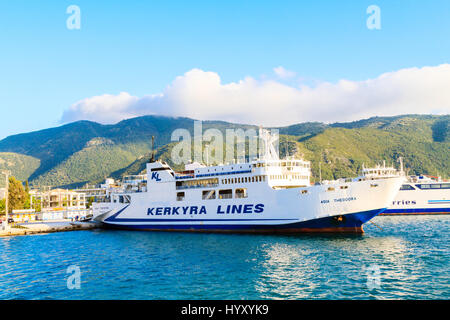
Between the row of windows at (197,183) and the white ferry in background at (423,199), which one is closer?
the row of windows at (197,183)

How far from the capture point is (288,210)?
29141 mm

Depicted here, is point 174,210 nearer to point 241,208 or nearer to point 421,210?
point 241,208

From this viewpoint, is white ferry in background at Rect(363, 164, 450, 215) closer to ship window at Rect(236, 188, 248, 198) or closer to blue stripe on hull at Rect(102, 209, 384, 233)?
blue stripe on hull at Rect(102, 209, 384, 233)

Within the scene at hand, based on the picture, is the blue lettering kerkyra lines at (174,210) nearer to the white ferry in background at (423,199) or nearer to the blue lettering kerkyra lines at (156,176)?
the blue lettering kerkyra lines at (156,176)

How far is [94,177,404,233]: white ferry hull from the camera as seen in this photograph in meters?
27.5

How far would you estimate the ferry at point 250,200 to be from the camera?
91.2 feet

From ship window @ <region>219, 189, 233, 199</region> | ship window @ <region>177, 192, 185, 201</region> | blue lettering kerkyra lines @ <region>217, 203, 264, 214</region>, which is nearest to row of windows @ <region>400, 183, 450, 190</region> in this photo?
blue lettering kerkyra lines @ <region>217, 203, 264, 214</region>

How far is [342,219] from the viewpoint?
1123 inches

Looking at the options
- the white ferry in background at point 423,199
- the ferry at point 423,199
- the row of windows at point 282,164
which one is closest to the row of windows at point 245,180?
the row of windows at point 282,164

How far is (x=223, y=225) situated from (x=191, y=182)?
6894mm

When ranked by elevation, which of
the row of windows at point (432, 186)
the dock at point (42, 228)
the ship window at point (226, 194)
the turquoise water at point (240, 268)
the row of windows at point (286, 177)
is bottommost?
the dock at point (42, 228)

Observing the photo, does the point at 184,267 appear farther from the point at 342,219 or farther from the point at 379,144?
the point at 379,144
